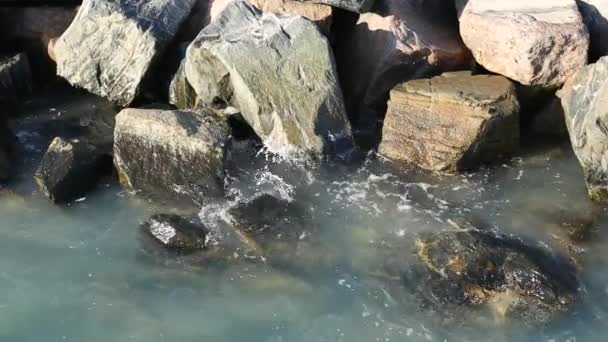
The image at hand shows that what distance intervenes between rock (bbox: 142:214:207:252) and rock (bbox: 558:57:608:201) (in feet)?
11.4

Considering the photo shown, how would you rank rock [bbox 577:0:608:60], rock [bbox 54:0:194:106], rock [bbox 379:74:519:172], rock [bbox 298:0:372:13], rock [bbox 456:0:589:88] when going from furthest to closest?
rock [bbox 577:0:608:60] < rock [bbox 54:0:194:106] < rock [bbox 298:0:372:13] < rock [bbox 456:0:589:88] < rock [bbox 379:74:519:172]

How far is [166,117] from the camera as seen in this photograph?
22.6 ft

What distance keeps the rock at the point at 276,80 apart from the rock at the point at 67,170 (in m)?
1.31

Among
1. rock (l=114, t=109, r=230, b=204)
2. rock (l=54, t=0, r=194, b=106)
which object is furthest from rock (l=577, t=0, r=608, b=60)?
rock (l=54, t=0, r=194, b=106)

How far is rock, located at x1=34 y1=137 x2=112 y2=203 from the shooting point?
670 centimetres

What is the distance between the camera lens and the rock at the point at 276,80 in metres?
7.13

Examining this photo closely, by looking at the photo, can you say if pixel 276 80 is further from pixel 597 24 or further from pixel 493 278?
pixel 597 24

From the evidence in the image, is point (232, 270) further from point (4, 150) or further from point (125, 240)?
point (4, 150)

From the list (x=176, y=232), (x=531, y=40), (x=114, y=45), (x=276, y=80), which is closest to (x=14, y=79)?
(x=114, y=45)

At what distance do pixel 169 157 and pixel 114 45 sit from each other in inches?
72.3

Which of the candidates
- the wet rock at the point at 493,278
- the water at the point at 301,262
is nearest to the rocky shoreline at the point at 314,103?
the wet rock at the point at 493,278

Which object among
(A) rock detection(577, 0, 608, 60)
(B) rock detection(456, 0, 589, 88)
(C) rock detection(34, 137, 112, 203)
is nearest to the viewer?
(C) rock detection(34, 137, 112, 203)

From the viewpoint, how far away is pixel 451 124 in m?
7.12

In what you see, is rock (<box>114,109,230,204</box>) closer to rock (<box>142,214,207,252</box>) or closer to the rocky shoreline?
the rocky shoreline
